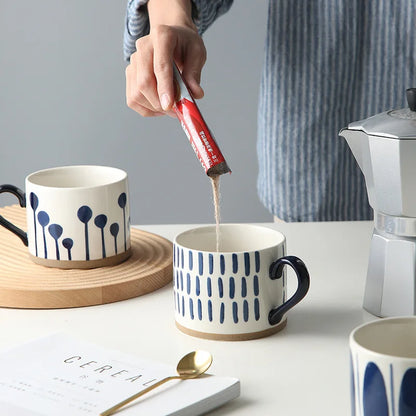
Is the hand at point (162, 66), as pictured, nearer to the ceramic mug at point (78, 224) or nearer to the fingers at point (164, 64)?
the fingers at point (164, 64)

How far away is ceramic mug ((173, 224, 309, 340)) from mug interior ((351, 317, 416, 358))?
8.6 inches

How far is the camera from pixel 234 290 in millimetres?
771

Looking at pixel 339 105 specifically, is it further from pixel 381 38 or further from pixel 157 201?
pixel 157 201

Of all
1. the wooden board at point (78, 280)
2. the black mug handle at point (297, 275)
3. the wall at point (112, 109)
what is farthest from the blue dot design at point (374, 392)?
the wall at point (112, 109)

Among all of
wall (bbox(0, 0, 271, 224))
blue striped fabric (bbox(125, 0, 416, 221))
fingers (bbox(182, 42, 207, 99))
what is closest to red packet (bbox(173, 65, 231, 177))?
fingers (bbox(182, 42, 207, 99))

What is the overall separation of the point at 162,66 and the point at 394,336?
54 cm

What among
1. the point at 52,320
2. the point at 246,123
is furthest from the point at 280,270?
the point at 246,123

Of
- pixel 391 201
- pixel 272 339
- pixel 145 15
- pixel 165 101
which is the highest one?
pixel 145 15

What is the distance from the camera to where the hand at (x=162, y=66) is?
978 mm

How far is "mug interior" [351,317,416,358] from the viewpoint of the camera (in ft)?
1.83

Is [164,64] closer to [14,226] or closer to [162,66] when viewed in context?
[162,66]

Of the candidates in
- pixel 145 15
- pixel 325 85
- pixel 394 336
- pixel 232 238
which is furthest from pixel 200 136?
pixel 325 85

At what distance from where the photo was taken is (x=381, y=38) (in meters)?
1.44

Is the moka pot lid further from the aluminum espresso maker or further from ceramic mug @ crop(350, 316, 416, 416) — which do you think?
ceramic mug @ crop(350, 316, 416, 416)
